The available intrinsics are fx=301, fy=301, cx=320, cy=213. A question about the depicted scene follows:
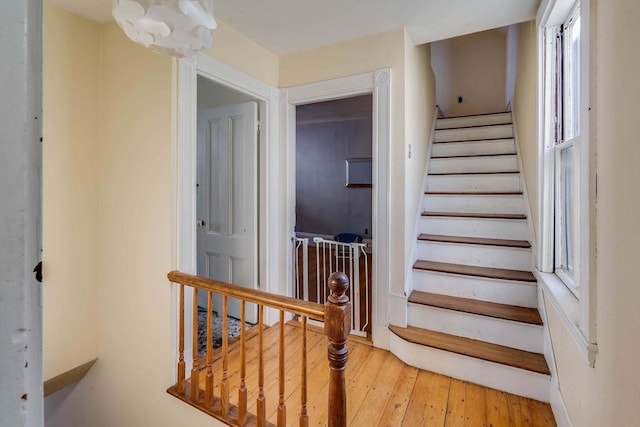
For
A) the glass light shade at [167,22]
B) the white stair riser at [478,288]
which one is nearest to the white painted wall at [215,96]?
the glass light shade at [167,22]

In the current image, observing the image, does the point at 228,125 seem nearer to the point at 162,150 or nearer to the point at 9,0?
the point at 162,150

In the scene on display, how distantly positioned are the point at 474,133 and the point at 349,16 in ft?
7.49

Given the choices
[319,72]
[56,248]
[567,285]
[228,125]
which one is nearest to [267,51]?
[319,72]

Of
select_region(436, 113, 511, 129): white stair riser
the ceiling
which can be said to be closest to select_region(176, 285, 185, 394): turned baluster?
the ceiling

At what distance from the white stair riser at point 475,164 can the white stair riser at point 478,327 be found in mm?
1626

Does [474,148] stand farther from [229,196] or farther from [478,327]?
[229,196]

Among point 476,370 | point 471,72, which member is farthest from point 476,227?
point 471,72

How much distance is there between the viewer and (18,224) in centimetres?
33

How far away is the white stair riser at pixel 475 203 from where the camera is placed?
2.71 meters

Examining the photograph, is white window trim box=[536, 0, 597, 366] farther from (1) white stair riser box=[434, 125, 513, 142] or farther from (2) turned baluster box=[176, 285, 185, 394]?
(2) turned baluster box=[176, 285, 185, 394]

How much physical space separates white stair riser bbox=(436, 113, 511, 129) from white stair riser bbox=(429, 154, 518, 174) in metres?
0.77

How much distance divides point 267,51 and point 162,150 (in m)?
1.33

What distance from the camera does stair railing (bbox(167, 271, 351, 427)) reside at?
127 centimetres

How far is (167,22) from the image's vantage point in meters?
0.97
